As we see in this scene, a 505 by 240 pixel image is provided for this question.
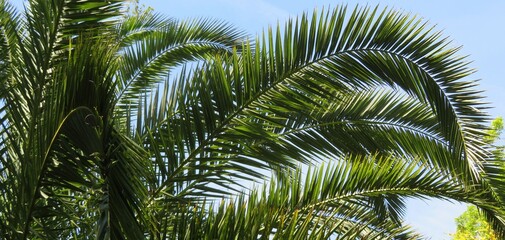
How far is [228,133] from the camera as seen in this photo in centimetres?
484

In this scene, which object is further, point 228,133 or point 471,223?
point 471,223

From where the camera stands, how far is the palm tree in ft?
12.0

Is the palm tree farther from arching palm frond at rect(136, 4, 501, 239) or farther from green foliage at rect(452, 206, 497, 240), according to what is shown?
green foliage at rect(452, 206, 497, 240)

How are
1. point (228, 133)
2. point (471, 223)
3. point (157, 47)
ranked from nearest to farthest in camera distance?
point (228, 133) < point (157, 47) < point (471, 223)

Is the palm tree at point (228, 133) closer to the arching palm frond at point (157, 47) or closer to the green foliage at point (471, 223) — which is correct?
the arching palm frond at point (157, 47)

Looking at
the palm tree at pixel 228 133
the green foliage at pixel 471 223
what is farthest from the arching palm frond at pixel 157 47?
the green foliage at pixel 471 223

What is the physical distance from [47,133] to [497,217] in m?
3.27

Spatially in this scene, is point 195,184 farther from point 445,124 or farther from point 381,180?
point 445,124

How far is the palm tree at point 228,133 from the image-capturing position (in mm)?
3660

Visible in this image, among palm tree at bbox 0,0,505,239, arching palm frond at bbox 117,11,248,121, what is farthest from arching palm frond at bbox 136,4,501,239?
arching palm frond at bbox 117,11,248,121

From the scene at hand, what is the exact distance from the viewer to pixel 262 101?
4.89m

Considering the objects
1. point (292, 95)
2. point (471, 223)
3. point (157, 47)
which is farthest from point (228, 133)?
point (471, 223)

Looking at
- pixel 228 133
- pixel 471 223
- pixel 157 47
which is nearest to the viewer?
pixel 228 133

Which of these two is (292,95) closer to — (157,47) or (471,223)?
(157,47)
